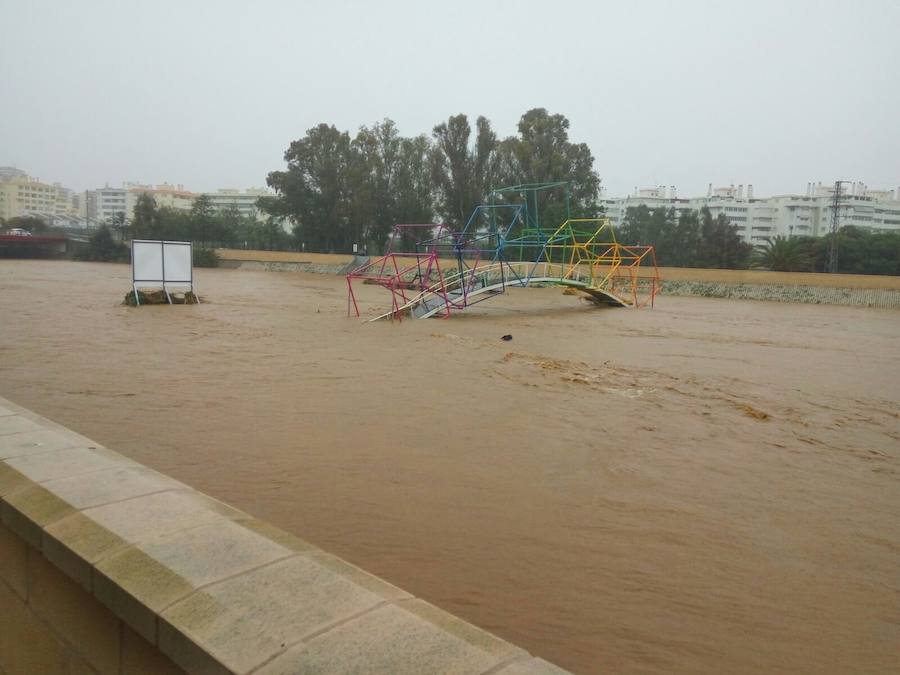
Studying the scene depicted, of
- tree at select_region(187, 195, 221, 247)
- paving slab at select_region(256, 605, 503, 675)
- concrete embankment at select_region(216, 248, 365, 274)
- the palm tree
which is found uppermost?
tree at select_region(187, 195, 221, 247)

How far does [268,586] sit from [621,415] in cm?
617

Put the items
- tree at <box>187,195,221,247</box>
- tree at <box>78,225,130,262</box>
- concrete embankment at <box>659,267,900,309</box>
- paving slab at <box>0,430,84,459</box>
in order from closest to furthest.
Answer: paving slab at <box>0,430,84,459</box> < concrete embankment at <box>659,267,900,309</box> < tree at <box>78,225,130,262</box> < tree at <box>187,195,221,247</box>

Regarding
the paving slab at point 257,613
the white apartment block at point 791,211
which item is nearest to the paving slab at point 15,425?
the paving slab at point 257,613

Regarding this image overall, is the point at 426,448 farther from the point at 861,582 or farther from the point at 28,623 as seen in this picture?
the point at 28,623

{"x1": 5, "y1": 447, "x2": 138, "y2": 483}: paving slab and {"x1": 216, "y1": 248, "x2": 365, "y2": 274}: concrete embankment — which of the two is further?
{"x1": 216, "y1": 248, "x2": 365, "y2": 274}: concrete embankment

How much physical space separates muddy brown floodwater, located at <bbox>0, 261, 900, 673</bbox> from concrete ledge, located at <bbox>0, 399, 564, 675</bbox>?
1441 millimetres

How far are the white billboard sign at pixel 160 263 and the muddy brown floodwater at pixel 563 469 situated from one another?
625 centimetres

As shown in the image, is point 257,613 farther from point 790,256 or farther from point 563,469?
point 790,256

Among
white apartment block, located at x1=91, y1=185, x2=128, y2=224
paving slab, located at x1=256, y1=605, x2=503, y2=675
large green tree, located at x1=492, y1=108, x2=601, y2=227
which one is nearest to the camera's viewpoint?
paving slab, located at x1=256, y1=605, x2=503, y2=675

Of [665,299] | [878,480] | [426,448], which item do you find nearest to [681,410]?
[878,480]

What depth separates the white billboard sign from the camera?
18.9 m

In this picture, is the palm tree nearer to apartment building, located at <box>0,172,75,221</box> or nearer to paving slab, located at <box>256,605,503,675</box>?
paving slab, located at <box>256,605,503,675</box>

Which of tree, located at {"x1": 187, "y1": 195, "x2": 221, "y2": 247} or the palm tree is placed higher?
tree, located at {"x1": 187, "y1": 195, "x2": 221, "y2": 247}

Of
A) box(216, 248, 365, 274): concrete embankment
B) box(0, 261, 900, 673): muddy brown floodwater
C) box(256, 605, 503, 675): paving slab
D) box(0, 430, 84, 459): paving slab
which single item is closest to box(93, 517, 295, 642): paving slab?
box(256, 605, 503, 675): paving slab
